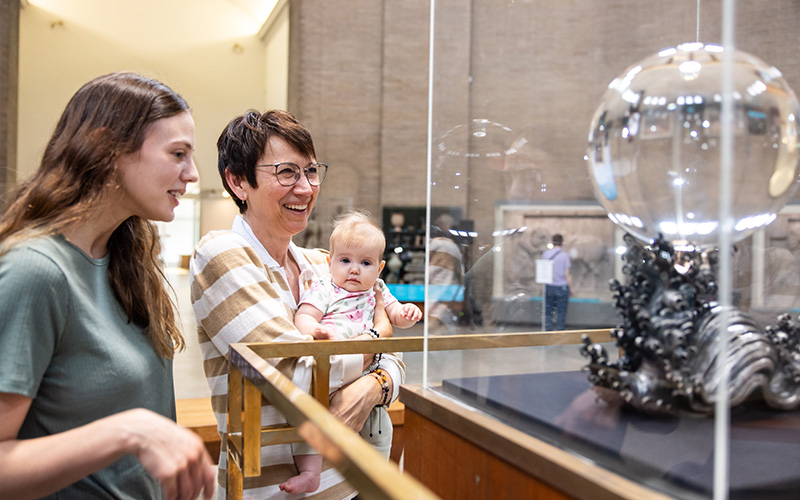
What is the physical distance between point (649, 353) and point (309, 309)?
1.28m

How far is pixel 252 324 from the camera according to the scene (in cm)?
174

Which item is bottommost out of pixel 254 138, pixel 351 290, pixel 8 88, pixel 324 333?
pixel 324 333

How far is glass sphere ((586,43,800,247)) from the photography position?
0.81 metres

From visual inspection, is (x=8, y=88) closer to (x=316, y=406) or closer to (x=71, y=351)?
(x=71, y=351)

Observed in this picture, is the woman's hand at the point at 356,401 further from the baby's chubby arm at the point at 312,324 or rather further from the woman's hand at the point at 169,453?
the woman's hand at the point at 169,453

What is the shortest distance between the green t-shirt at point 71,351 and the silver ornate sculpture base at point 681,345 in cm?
101

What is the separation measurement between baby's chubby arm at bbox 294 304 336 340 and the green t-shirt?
0.45 m

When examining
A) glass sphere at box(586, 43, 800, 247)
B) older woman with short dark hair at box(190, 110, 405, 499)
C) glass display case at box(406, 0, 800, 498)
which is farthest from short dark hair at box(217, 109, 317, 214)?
glass sphere at box(586, 43, 800, 247)

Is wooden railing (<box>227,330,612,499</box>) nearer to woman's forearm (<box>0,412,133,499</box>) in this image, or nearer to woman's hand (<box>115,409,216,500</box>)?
woman's hand (<box>115,409,216,500</box>)

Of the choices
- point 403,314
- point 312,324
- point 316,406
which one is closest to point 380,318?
point 403,314

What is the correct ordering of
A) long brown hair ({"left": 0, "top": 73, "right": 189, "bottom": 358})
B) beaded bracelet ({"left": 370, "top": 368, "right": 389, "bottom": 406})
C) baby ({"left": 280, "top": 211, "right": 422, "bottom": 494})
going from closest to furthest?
long brown hair ({"left": 0, "top": 73, "right": 189, "bottom": 358}) → beaded bracelet ({"left": 370, "top": 368, "right": 389, "bottom": 406}) → baby ({"left": 280, "top": 211, "right": 422, "bottom": 494})

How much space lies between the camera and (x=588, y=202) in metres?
1.17

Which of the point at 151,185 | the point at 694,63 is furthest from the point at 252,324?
the point at 694,63

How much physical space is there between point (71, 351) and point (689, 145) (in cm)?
123
